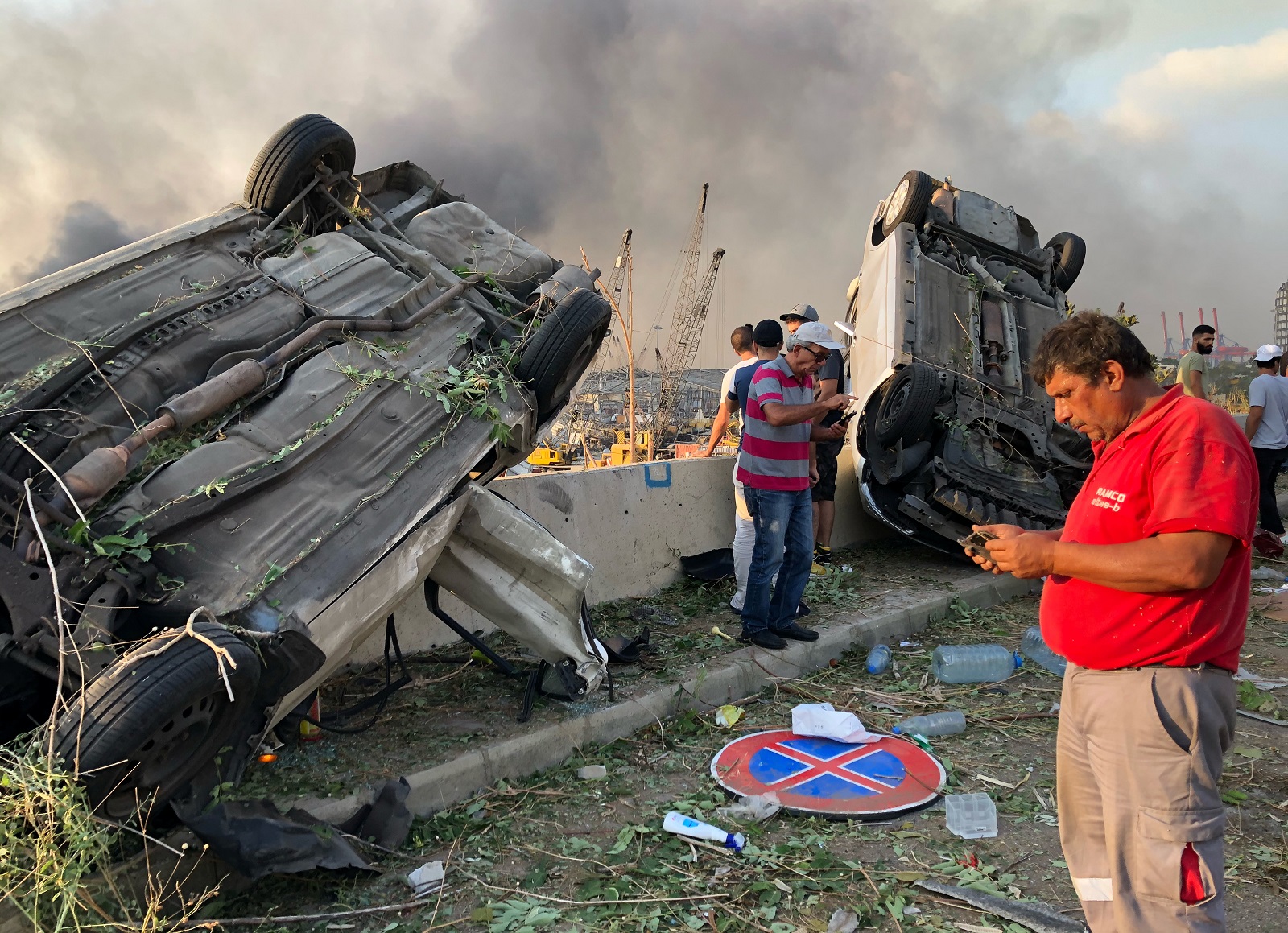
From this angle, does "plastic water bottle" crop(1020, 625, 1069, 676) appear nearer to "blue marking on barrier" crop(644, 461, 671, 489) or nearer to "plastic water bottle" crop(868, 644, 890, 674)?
"plastic water bottle" crop(868, 644, 890, 674)

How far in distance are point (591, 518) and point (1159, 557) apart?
4512 mm

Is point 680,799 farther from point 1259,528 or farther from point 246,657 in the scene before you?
point 1259,528

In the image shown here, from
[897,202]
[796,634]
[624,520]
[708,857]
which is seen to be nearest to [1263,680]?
[796,634]

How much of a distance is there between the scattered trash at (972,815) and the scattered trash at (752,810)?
0.69m

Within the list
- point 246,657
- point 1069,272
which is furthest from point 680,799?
point 1069,272

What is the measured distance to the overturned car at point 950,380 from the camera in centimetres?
751

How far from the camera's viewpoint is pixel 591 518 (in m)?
6.30

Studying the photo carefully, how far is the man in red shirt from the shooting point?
2.06m

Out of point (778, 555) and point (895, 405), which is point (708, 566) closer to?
point (778, 555)

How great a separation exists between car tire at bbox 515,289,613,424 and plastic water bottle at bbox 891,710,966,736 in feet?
8.02

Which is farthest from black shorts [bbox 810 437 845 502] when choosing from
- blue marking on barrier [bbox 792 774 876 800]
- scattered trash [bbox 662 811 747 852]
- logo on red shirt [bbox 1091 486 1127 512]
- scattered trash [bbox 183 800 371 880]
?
scattered trash [bbox 183 800 371 880]

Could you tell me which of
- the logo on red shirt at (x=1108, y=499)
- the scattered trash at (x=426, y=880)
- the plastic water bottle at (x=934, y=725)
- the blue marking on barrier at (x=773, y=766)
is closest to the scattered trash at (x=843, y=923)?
the blue marking on barrier at (x=773, y=766)

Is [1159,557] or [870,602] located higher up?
[1159,557]

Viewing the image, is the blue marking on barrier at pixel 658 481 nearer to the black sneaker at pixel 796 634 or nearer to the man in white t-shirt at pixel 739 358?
the man in white t-shirt at pixel 739 358
